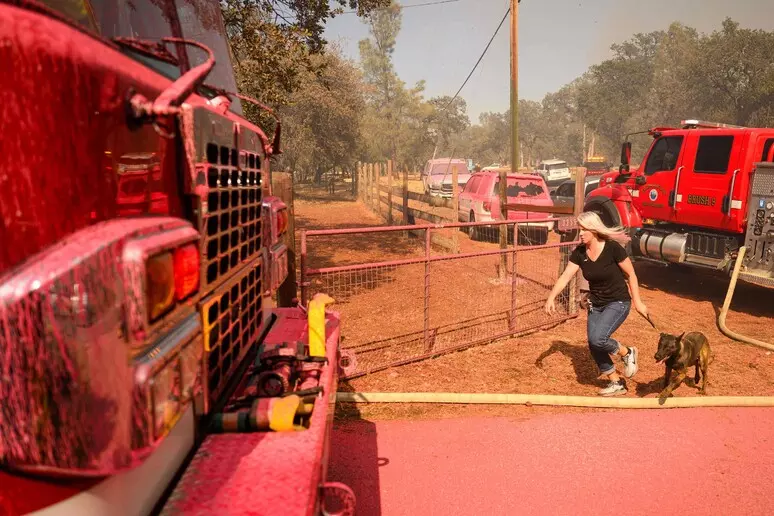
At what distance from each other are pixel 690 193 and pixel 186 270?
390 inches

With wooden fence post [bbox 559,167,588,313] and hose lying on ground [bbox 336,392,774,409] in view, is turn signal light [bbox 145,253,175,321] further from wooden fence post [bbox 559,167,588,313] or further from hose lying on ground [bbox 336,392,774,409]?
wooden fence post [bbox 559,167,588,313]

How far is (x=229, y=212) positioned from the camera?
1838 mm

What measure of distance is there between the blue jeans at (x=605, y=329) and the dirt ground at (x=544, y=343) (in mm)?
361

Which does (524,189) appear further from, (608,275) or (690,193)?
(608,275)

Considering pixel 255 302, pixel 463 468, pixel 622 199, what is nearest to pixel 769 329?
pixel 622 199

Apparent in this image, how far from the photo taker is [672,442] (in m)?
4.00

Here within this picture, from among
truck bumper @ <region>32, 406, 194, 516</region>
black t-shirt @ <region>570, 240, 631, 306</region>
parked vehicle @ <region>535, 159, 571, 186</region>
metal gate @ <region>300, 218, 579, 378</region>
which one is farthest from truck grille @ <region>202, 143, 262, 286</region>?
parked vehicle @ <region>535, 159, 571, 186</region>

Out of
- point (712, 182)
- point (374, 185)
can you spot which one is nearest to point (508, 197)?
point (712, 182)

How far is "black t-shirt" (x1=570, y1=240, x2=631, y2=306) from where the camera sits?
16.2 feet

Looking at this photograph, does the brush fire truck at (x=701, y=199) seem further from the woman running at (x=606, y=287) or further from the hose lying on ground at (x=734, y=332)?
the woman running at (x=606, y=287)

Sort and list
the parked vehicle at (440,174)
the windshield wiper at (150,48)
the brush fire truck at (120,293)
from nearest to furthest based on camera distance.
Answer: the brush fire truck at (120,293) < the windshield wiper at (150,48) < the parked vehicle at (440,174)

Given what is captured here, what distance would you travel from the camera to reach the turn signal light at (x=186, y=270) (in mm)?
1220

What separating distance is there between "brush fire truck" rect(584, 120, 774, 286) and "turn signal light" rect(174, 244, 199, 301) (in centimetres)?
891

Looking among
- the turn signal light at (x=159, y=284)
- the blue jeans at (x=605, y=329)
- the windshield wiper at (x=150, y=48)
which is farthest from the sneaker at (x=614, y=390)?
the turn signal light at (x=159, y=284)
